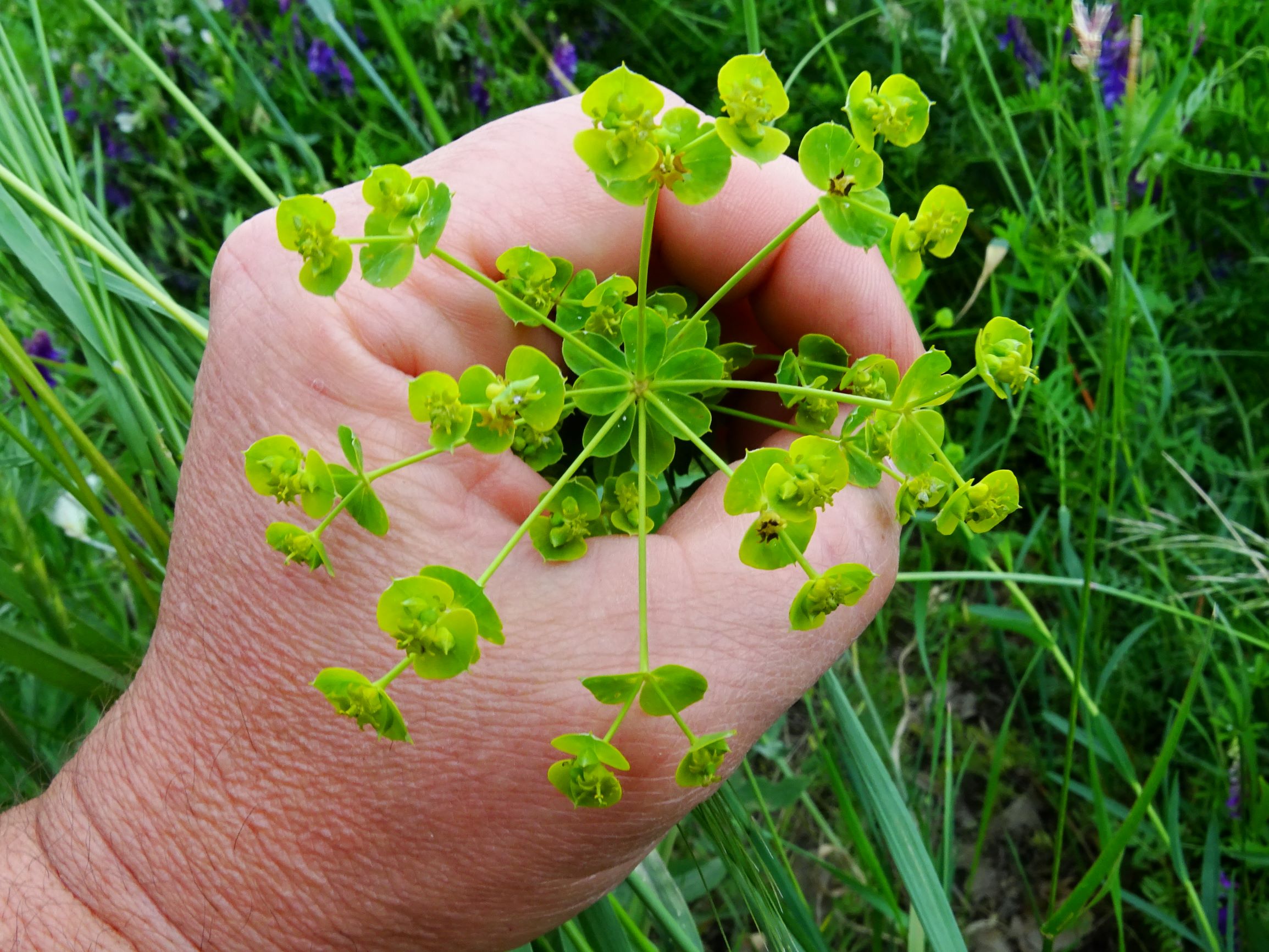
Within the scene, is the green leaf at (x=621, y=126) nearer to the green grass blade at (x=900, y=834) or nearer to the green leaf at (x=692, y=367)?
the green leaf at (x=692, y=367)

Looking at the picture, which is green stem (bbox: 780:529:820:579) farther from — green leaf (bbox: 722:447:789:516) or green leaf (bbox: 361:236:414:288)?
green leaf (bbox: 361:236:414:288)

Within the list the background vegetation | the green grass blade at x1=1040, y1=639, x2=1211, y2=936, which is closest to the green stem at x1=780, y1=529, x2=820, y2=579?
the background vegetation

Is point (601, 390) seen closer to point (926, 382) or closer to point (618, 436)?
point (618, 436)

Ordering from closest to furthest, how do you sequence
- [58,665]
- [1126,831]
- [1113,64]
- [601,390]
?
[601,390]
[1126,831]
[58,665]
[1113,64]

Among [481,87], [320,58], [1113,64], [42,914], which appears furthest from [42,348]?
[1113,64]

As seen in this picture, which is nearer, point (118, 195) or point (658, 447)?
point (658, 447)

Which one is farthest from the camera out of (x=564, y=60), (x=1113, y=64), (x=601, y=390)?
(x=564, y=60)

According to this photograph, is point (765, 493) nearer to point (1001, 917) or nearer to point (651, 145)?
point (651, 145)

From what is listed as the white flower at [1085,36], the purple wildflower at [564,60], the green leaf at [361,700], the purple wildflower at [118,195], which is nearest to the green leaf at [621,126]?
the green leaf at [361,700]
